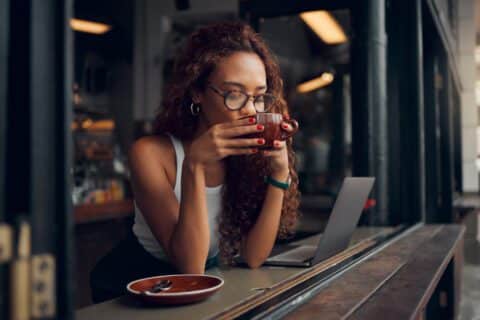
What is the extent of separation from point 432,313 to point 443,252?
102 centimetres

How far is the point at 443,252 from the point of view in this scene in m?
2.07

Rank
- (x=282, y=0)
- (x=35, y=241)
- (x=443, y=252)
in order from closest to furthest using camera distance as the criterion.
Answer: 1. (x=35, y=241)
2. (x=443, y=252)
3. (x=282, y=0)

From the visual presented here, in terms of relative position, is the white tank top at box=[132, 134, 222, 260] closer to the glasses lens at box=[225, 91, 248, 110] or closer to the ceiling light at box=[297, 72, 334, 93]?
the glasses lens at box=[225, 91, 248, 110]

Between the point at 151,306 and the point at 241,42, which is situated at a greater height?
the point at 241,42

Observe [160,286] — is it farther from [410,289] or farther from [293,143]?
[293,143]

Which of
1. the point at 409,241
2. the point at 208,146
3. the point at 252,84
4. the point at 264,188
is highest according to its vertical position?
the point at 252,84

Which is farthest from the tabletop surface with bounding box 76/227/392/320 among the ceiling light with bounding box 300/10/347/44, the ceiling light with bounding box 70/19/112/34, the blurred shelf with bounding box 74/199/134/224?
the ceiling light with bounding box 70/19/112/34

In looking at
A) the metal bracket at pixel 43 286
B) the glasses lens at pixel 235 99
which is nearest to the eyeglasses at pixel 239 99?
the glasses lens at pixel 235 99

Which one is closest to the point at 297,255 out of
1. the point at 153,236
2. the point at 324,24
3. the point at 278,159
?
the point at 278,159

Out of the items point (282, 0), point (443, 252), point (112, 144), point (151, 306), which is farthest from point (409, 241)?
point (112, 144)

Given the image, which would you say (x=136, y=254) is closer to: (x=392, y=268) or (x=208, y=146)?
(x=208, y=146)

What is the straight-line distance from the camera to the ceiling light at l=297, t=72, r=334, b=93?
21.2 ft

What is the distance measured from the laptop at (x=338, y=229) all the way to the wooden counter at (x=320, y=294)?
0.13 ft

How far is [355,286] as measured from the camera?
4.51 feet
